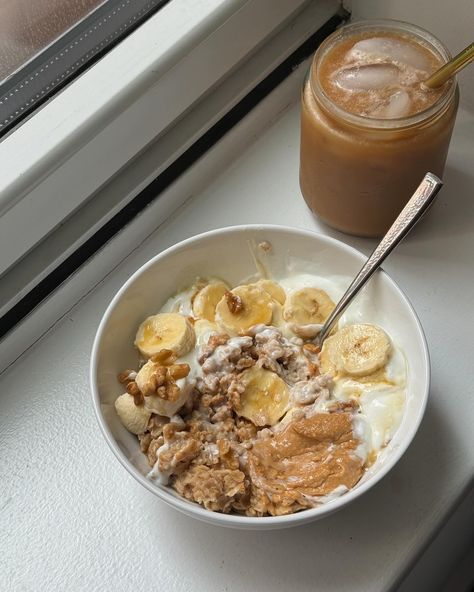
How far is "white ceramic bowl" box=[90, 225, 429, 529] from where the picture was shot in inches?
28.6

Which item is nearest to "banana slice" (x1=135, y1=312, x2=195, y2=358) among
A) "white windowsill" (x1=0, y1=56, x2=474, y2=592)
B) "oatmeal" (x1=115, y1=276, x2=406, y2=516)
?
"oatmeal" (x1=115, y1=276, x2=406, y2=516)

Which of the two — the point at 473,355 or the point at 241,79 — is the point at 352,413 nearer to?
the point at 473,355

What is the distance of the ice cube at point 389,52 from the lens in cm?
86

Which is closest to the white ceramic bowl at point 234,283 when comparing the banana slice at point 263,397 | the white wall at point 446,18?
the banana slice at point 263,397

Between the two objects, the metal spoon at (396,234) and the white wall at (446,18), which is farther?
the white wall at (446,18)

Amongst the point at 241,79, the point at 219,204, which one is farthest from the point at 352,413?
the point at 241,79

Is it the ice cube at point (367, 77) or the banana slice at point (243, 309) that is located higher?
the ice cube at point (367, 77)

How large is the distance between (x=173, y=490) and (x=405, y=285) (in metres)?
0.39

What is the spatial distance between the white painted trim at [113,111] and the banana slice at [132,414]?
228mm

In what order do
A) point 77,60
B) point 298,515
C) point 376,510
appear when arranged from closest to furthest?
1. point 298,515
2. point 376,510
3. point 77,60

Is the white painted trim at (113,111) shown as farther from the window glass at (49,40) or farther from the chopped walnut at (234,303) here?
the chopped walnut at (234,303)

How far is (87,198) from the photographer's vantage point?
3.13ft

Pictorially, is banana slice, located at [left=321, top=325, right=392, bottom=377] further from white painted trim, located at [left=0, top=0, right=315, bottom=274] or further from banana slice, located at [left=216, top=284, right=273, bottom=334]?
white painted trim, located at [left=0, top=0, right=315, bottom=274]

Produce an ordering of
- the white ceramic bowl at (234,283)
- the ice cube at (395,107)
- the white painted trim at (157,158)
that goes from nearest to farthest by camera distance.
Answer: the white ceramic bowl at (234,283) < the ice cube at (395,107) < the white painted trim at (157,158)
